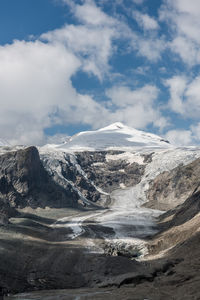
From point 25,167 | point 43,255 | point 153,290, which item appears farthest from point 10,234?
point 25,167

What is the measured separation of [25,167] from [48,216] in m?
48.5

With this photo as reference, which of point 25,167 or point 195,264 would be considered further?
point 25,167

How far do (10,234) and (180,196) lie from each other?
12601 centimetres

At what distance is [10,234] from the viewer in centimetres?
7906

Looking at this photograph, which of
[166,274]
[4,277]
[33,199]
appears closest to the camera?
[166,274]

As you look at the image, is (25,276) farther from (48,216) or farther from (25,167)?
(25,167)

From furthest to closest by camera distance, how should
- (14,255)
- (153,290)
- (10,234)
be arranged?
(10,234), (14,255), (153,290)

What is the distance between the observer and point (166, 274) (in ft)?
139

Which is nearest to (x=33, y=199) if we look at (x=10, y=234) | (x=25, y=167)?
(x=25, y=167)

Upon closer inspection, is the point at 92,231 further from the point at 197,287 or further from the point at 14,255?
the point at 197,287

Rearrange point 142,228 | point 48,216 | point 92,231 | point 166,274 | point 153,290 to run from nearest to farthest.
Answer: point 153,290 < point 166,274 < point 92,231 < point 142,228 < point 48,216

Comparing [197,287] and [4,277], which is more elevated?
[197,287]

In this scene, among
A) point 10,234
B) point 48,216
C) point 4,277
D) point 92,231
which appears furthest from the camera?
point 48,216

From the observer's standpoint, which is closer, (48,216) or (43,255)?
(43,255)
